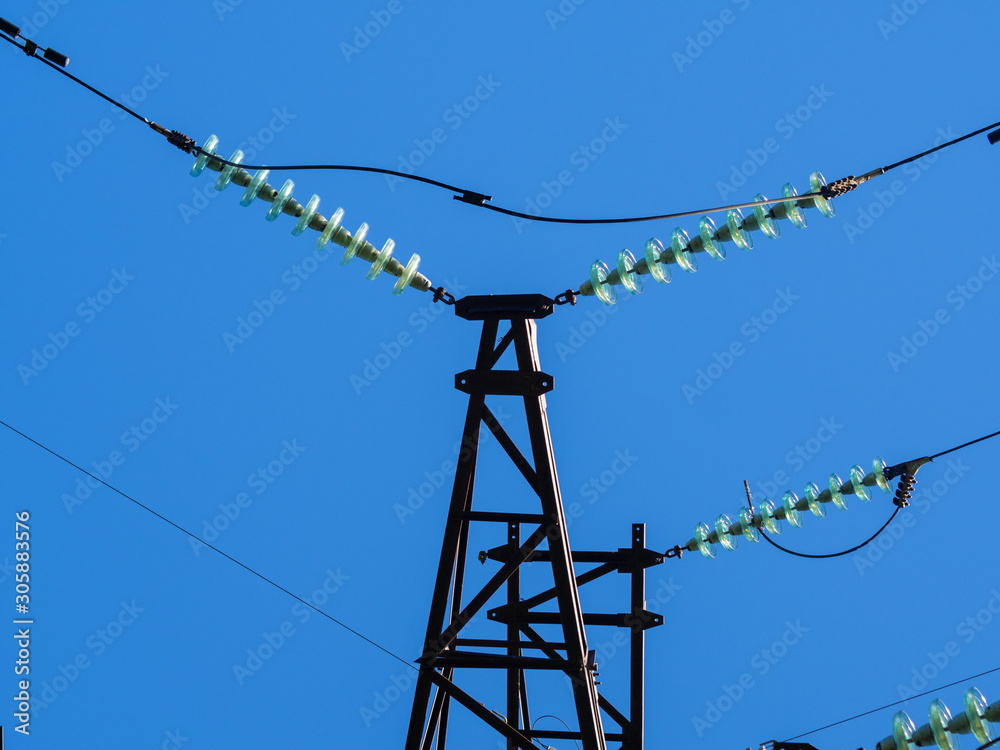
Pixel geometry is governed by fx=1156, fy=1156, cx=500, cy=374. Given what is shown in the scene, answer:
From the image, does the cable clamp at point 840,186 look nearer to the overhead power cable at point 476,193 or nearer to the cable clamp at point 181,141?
the overhead power cable at point 476,193

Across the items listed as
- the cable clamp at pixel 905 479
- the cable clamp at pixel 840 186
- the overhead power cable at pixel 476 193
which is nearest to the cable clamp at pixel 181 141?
the overhead power cable at pixel 476 193

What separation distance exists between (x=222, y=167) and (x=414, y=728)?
447 centimetres

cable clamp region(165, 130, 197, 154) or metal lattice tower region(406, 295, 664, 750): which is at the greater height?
cable clamp region(165, 130, 197, 154)

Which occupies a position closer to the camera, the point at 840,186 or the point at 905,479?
the point at 840,186

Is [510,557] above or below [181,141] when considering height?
below

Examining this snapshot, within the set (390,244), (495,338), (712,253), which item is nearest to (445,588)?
(495,338)

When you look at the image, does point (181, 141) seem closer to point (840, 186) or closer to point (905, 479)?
point (840, 186)

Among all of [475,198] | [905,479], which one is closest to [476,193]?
[475,198]

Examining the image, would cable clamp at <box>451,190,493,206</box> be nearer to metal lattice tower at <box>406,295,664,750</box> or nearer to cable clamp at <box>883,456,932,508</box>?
metal lattice tower at <box>406,295,664,750</box>

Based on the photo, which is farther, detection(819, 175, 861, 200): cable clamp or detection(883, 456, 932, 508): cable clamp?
detection(883, 456, 932, 508): cable clamp

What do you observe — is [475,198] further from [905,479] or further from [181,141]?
[905,479]

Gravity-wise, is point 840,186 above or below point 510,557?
above

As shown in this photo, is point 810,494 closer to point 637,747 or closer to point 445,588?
point 637,747

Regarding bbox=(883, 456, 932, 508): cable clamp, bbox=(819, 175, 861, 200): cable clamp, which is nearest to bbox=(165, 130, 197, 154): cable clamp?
bbox=(819, 175, 861, 200): cable clamp
